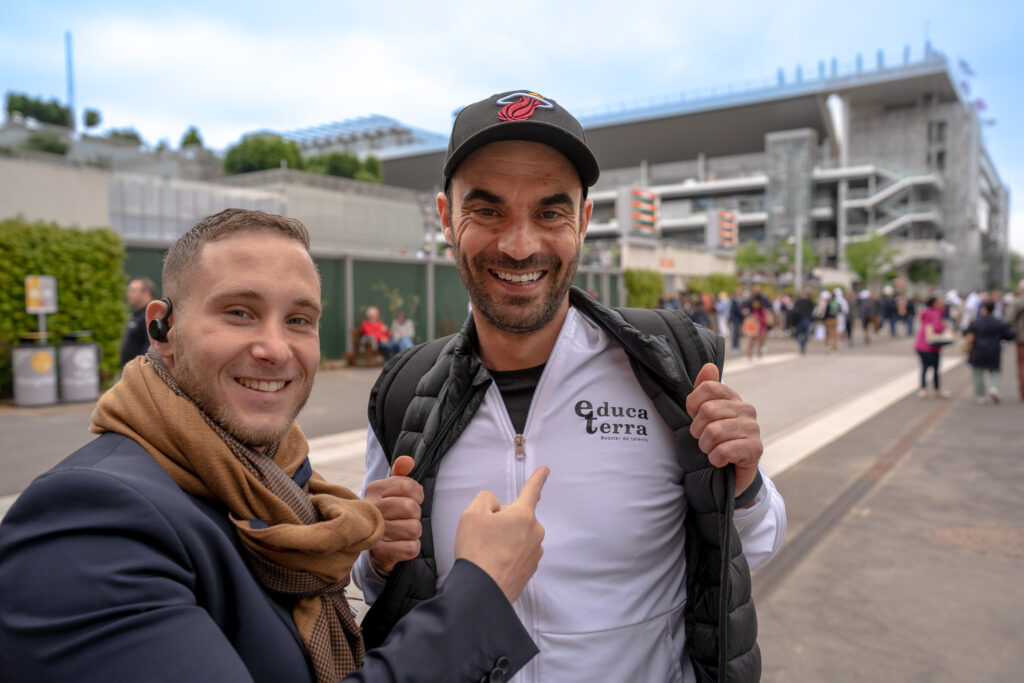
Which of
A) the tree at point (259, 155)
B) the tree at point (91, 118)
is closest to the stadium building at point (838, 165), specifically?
the tree at point (259, 155)

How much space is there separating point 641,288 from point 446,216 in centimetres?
2735

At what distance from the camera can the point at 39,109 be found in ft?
205

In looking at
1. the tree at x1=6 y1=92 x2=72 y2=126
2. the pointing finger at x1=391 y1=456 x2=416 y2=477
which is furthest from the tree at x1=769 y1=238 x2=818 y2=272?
the tree at x1=6 y1=92 x2=72 y2=126

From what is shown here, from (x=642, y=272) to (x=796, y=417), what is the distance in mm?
19595

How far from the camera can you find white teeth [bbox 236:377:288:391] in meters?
1.27

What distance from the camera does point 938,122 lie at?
7294 centimetres

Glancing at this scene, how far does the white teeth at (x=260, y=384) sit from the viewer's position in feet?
4.18

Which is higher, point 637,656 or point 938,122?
point 938,122

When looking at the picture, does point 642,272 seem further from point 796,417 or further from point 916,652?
point 916,652

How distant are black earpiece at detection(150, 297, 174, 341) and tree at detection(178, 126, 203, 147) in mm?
75993

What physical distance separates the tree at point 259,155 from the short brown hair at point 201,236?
177ft

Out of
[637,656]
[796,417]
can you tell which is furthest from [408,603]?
[796,417]

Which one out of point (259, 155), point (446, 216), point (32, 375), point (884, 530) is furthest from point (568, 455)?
point (259, 155)

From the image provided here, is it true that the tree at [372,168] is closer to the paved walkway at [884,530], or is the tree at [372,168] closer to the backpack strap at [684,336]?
the paved walkway at [884,530]
